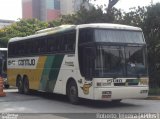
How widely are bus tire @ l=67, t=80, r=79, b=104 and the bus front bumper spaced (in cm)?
175

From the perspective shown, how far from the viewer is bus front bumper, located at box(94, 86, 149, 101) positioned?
1681 centimetres

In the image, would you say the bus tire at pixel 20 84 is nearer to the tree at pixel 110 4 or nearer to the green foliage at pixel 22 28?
the tree at pixel 110 4

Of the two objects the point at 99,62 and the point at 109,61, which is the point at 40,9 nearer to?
the point at 109,61

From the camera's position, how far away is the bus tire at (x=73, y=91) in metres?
18.5

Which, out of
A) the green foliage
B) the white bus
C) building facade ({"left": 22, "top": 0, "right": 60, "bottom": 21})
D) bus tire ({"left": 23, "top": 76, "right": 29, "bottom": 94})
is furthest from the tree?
building facade ({"left": 22, "top": 0, "right": 60, "bottom": 21})

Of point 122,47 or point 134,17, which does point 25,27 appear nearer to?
point 134,17

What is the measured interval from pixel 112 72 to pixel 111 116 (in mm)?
2710

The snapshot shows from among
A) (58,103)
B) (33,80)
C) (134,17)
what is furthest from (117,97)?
(134,17)

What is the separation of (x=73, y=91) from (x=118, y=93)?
2.40 m

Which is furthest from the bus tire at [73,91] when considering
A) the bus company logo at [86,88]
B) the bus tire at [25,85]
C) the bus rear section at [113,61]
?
the bus tire at [25,85]

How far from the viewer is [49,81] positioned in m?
21.3

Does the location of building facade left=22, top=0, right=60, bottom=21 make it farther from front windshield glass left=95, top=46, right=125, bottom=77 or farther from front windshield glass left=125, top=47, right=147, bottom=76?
front windshield glass left=95, top=46, right=125, bottom=77

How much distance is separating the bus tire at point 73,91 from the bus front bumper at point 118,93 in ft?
5.73

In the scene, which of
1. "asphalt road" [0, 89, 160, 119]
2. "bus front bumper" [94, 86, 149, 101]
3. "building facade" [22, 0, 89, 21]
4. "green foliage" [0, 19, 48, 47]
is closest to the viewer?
"asphalt road" [0, 89, 160, 119]
